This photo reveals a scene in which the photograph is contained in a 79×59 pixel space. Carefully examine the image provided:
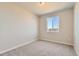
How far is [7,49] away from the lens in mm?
3178

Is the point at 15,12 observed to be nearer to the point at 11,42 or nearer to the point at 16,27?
the point at 16,27

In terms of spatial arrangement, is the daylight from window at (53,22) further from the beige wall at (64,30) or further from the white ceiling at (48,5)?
the white ceiling at (48,5)

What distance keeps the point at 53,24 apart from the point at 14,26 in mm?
2463

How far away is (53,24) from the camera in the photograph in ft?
16.4

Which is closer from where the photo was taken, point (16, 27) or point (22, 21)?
point (16, 27)

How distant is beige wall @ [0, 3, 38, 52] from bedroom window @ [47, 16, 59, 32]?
3.52ft

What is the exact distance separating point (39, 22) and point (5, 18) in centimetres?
280

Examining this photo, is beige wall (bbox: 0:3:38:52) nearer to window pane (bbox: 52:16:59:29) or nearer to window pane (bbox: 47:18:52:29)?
window pane (bbox: 47:18:52:29)

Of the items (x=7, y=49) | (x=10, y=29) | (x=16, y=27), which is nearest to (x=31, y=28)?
(x=16, y=27)

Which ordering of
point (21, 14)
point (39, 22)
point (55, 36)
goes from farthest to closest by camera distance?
point (39, 22)
point (55, 36)
point (21, 14)

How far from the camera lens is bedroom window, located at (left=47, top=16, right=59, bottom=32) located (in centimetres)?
482

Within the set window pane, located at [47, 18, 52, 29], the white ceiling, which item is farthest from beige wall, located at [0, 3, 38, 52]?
window pane, located at [47, 18, 52, 29]

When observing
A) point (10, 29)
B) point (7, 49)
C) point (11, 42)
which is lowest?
point (7, 49)

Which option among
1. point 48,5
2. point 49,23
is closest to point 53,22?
point 49,23
